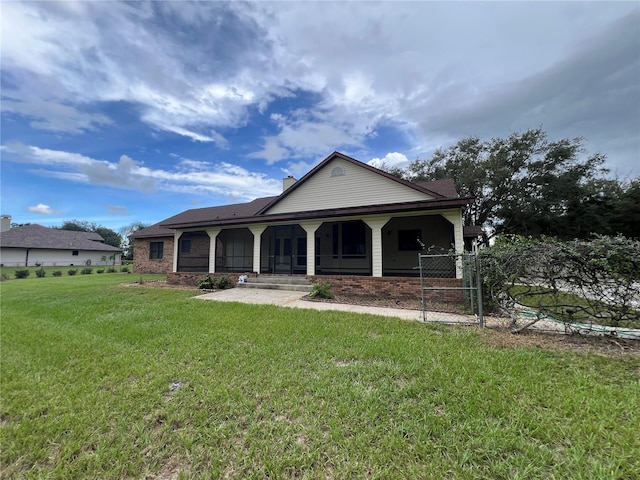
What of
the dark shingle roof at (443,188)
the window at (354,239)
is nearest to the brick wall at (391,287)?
the window at (354,239)

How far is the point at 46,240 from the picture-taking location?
31.3 m

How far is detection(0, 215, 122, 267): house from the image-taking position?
28.7 metres

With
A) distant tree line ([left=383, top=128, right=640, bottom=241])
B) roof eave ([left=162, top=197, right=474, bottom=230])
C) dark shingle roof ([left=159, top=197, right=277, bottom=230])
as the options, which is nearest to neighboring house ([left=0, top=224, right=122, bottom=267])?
dark shingle roof ([left=159, top=197, right=277, bottom=230])

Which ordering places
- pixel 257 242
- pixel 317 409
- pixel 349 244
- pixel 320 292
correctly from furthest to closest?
1. pixel 349 244
2. pixel 257 242
3. pixel 320 292
4. pixel 317 409

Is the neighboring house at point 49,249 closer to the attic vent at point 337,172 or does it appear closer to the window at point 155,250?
the window at point 155,250

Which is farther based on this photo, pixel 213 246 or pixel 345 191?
pixel 213 246

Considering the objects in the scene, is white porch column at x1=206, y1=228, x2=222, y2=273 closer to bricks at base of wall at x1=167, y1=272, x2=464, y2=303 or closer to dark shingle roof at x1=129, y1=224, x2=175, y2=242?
bricks at base of wall at x1=167, y1=272, x2=464, y2=303

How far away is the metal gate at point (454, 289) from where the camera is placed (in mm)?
5645

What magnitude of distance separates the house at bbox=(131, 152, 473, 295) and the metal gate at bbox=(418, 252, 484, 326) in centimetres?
41

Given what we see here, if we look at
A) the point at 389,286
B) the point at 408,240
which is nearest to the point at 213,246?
the point at 389,286

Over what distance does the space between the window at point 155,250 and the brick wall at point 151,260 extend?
21 centimetres

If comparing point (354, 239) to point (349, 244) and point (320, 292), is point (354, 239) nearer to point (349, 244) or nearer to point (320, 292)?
point (349, 244)

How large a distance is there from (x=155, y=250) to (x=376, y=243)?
17.1 m

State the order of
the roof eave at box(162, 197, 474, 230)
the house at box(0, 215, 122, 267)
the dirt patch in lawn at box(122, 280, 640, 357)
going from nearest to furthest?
the dirt patch in lawn at box(122, 280, 640, 357)
the roof eave at box(162, 197, 474, 230)
the house at box(0, 215, 122, 267)
